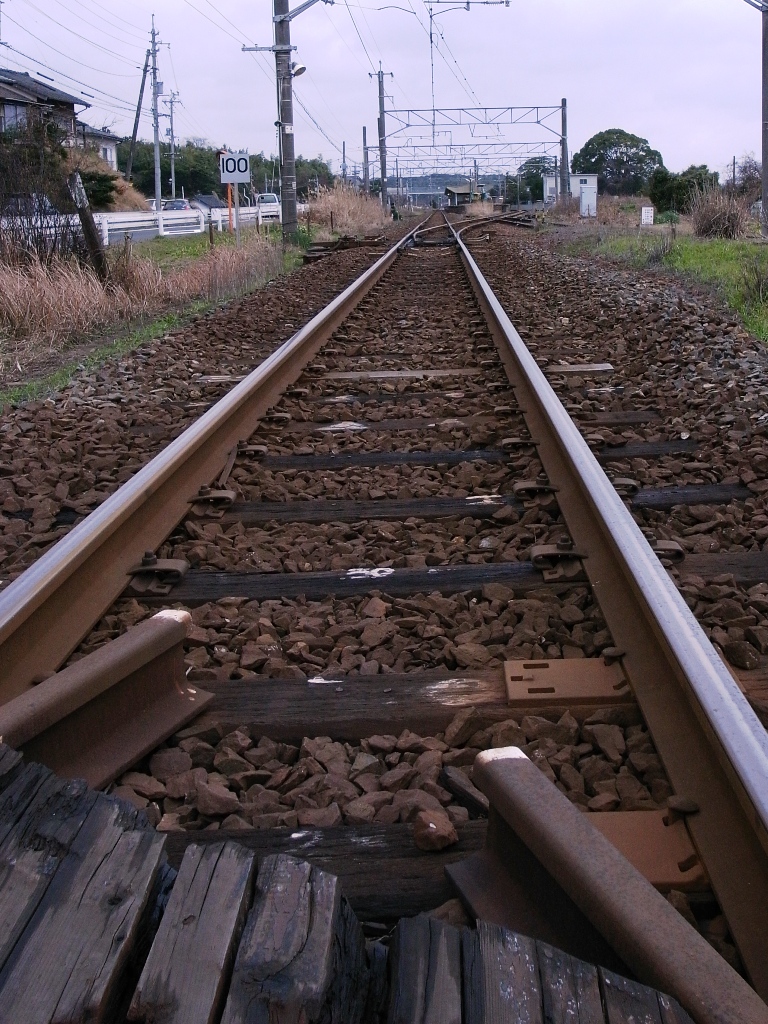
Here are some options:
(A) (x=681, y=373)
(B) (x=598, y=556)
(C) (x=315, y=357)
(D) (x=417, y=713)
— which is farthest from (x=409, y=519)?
(C) (x=315, y=357)

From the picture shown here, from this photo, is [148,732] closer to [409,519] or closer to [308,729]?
[308,729]

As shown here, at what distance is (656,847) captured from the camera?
1.78 metres

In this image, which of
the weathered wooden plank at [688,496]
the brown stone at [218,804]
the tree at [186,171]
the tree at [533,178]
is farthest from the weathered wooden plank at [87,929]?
the tree at [186,171]

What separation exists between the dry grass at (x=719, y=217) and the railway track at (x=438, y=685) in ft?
52.6

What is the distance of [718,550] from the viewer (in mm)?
3209

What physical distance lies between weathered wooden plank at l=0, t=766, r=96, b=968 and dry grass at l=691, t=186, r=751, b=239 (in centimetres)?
1879

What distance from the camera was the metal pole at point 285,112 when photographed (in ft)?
72.5

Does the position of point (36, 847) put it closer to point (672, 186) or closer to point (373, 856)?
point (373, 856)

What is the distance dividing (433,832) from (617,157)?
98.5 metres

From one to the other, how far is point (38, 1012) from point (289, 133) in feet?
76.0

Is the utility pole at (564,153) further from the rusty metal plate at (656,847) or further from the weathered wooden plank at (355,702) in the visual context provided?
the rusty metal plate at (656,847)

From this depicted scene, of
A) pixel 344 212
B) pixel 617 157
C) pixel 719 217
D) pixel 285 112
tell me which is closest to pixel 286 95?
pixel 285 112

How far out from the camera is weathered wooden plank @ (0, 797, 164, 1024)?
3.76 feet

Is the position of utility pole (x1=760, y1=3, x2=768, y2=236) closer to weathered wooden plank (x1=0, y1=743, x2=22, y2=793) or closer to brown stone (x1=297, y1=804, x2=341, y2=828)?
brown stone (x1=297, y1=804, x2=341, y2=828)
